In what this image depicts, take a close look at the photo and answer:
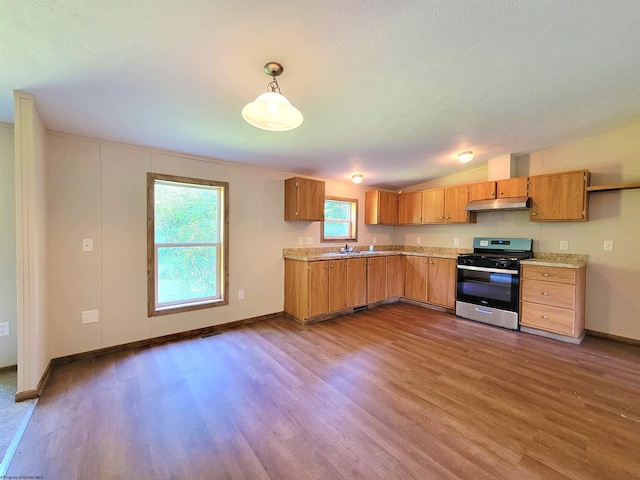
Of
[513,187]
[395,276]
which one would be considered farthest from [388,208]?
[513,187]

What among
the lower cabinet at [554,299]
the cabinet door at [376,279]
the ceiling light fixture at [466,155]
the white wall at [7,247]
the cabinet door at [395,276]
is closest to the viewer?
the white wall at [7,247]

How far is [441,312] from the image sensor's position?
4.43 metres

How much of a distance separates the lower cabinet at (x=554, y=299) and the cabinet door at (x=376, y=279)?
77.0 inches

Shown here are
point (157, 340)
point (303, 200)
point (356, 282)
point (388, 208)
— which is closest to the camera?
point (157, 340)

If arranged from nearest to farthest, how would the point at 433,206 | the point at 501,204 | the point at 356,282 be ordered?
the point at 501,204, the point at 356,282, the point at 433,206

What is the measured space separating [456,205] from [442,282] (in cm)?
130

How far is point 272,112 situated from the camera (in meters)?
1.60

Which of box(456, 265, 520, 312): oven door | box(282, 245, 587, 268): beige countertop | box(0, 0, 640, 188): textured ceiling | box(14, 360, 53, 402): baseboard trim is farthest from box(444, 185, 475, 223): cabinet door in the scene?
box(14, 360, 53, 402): baseboard trim

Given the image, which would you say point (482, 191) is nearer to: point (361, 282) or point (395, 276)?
point (395, 276)

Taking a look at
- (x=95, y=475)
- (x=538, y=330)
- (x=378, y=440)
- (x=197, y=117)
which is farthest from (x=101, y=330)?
(x=538, y=330)

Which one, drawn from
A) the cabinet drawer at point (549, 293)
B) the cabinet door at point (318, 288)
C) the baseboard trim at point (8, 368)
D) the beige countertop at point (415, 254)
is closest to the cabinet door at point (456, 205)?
the beige countertop at point (415, 254)

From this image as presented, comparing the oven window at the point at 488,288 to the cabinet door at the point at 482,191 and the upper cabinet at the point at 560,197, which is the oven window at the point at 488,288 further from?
the cabinet door at the point at 482,191

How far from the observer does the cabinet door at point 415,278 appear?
184 inches

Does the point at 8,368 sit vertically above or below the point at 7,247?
below
